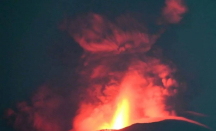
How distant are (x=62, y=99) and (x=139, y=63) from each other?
93 cm

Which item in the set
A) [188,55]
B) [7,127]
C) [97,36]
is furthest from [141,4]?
[7,127]

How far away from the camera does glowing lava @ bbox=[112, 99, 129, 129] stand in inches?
107

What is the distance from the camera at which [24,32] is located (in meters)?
2.60

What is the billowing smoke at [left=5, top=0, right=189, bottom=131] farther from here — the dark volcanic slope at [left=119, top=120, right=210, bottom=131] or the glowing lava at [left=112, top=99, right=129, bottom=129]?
the dark volcanic slope at [left=119, top=120, right=210, bottom=131]

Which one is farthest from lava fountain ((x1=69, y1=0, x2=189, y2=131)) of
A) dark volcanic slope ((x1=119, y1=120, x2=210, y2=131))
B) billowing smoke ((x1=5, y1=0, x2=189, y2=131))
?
dark volcanic slope ((x1=119, y1=120, x2=210, y2=131))

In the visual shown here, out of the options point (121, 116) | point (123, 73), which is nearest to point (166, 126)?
point (121, 116)

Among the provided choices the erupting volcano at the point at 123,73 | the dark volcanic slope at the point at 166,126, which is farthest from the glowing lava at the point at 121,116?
the dark volcanic slope at the point at 166,126

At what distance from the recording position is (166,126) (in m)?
2.61

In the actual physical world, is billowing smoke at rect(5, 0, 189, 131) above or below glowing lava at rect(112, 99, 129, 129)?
above

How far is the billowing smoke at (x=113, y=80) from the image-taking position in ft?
8.71

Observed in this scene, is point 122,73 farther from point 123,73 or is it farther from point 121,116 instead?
point 121,116

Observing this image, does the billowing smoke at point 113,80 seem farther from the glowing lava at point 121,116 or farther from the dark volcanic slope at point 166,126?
the dark volcanic slope at point 166,126

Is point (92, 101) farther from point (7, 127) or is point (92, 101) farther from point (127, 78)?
point (7, 127)

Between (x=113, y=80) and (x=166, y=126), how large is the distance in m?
0.74
